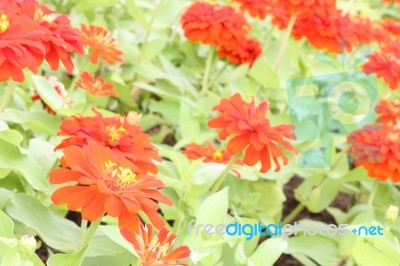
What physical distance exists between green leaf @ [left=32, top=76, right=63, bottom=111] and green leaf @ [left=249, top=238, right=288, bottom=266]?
1.88ft

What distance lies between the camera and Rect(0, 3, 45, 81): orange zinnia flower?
0.96 m

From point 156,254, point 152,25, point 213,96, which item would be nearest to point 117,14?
point 152,25

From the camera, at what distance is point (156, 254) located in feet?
2.76

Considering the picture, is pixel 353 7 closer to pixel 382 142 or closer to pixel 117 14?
pixel 117 14

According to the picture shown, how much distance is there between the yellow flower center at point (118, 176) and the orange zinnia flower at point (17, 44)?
0.18 metres

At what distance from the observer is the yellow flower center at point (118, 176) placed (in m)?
0.90

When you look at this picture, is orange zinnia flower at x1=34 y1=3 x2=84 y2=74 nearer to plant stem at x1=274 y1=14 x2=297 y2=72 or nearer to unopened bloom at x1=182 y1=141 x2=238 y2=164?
unopened bloom at x1=182 y1=141 x2=238 y2=164

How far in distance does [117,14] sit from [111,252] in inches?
50.2

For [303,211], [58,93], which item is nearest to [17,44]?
[58,93]

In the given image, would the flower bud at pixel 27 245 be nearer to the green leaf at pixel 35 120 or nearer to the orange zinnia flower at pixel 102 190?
the orange zinnia flower at pixel 102 190

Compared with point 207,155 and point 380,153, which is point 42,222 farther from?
point 380,153

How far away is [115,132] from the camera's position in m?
1.12

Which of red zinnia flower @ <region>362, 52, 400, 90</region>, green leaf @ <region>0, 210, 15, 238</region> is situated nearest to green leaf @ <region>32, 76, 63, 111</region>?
green leaf @ <region>0, 210, 15, 238</region>

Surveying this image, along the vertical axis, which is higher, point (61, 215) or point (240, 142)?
point (240, 142)
